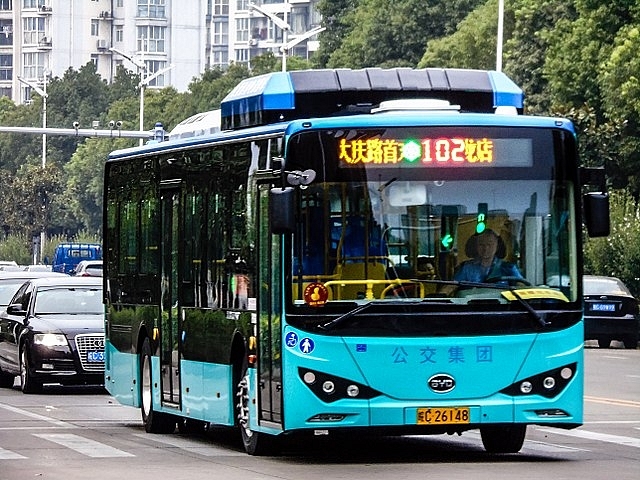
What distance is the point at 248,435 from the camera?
16.8 m

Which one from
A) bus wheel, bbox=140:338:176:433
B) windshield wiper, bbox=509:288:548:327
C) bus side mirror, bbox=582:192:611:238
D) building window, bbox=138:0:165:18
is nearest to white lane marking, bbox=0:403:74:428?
bus wheel, bbox=140:338:176:433

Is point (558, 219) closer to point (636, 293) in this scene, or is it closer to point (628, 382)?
point (628, 382)

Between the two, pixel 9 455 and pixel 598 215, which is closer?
pixel 598 215

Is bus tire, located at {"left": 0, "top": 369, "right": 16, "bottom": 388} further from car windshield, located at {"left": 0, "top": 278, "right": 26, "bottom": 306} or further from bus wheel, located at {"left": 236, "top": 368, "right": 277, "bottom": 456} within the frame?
bus wheel, located at {"left": 236, "top": 368, "right": 277, "bottom": 456}

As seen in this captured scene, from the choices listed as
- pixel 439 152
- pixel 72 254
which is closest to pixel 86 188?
pixel 72 254

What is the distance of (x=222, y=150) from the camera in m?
17.5

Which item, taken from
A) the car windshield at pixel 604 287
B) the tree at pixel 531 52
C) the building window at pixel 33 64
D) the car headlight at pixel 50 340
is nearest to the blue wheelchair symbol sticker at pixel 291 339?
the car headlight at pixel 50 340

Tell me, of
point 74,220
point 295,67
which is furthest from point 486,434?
point 74,220

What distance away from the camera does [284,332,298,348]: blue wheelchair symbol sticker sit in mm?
15531

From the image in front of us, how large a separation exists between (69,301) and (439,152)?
13435 mm

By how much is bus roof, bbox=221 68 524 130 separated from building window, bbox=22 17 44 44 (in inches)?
6987

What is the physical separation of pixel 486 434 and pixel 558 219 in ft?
6.87

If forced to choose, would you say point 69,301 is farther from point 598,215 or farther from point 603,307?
point 603,307

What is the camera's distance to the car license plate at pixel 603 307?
135 ft
